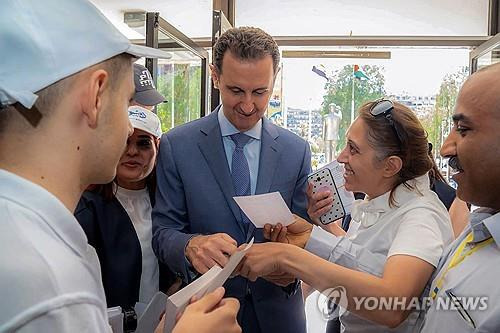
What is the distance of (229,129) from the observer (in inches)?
62.0

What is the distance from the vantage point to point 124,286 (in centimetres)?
146

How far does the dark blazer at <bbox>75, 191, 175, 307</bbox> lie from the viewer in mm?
1447

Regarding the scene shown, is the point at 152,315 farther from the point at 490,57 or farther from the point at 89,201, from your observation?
the point at 490,57

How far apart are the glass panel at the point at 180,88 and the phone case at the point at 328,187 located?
2.13m

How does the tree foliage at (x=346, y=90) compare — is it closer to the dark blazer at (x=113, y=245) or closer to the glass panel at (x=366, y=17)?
the glass panel at (x=366, y=17)

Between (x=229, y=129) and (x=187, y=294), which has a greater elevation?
(x=229, y=129)

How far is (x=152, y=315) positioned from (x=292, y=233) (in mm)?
573

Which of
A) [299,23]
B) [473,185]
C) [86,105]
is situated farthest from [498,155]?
[299,23]

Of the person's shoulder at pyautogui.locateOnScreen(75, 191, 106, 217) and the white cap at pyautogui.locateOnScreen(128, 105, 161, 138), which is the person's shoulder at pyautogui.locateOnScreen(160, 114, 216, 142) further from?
the person's shoulder at pyautogui.locateOnScreen(75, 191, 106, 217)

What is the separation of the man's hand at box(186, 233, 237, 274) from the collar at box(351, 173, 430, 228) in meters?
0.43

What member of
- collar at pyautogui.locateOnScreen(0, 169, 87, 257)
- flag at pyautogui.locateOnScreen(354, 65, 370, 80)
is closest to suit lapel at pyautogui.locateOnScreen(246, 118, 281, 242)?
collar at pyautogui.locateOnScreen(0, 169, 87, 257)

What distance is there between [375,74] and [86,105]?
13.4ft

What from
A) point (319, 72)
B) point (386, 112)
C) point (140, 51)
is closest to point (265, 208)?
point (386, 112)

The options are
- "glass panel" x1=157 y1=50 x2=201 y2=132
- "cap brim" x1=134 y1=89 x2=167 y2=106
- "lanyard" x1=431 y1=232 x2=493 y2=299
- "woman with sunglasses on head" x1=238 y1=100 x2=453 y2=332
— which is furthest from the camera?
"glass panel" x1=157 y1=50 x2=201 y2=132
